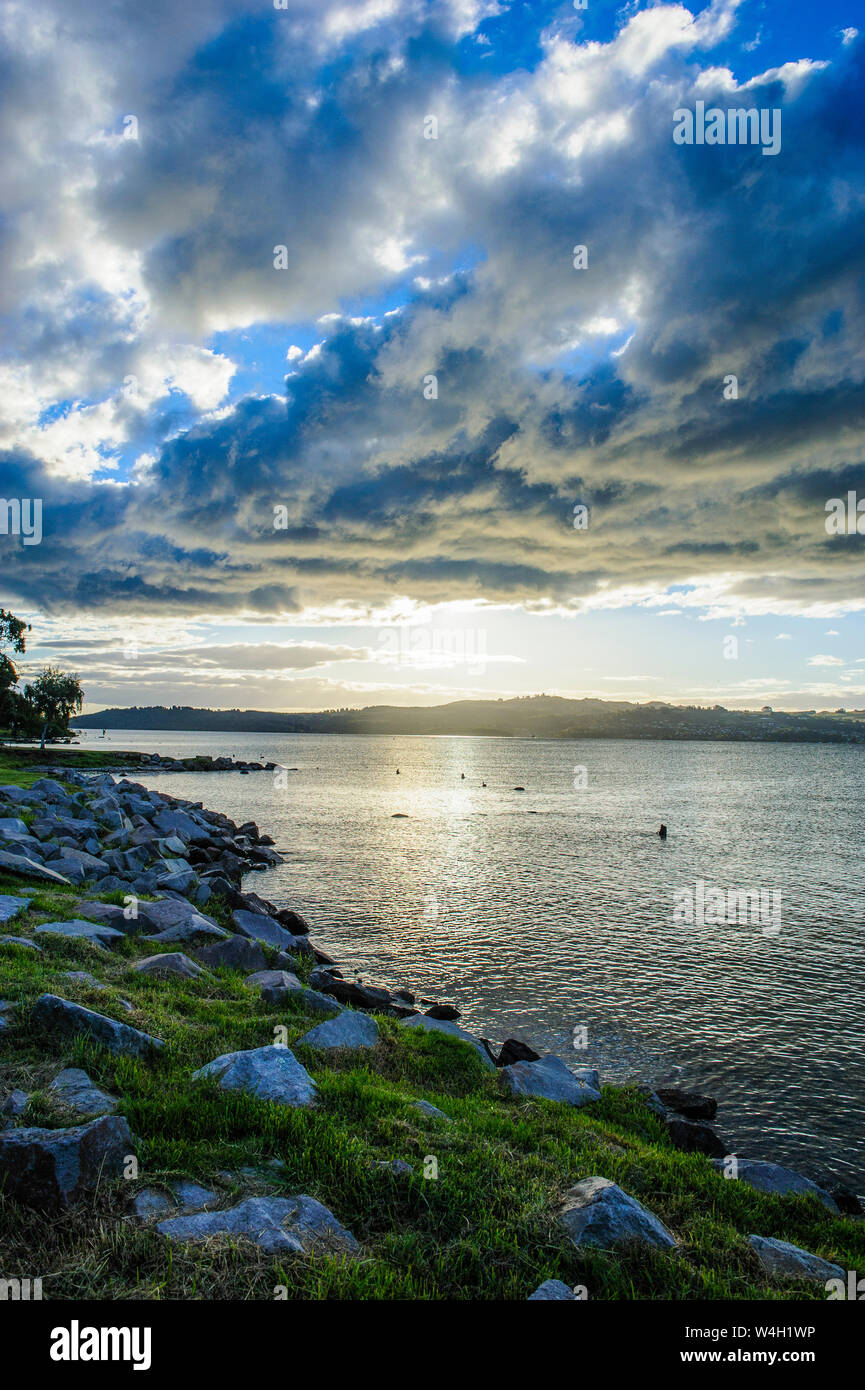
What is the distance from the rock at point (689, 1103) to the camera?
41.1 feet

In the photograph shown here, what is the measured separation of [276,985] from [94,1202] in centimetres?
735

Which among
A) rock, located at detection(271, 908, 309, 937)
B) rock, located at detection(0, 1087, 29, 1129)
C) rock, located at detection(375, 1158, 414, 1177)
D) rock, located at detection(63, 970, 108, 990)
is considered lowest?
rock, located at detection(271, 908, 309, 937)

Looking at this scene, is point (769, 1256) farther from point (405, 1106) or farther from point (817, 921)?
point (817, 921)

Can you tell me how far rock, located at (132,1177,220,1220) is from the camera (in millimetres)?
5680

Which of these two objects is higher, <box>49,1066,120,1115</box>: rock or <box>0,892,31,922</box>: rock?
<box>49,1066,120,1115</box>: rock

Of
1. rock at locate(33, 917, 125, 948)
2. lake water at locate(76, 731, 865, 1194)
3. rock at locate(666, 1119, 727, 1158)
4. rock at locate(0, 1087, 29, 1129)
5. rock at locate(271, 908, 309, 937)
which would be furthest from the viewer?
rock at locate(271, 908, 309, 937)

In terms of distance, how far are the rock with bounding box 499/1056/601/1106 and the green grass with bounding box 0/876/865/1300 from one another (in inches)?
17.5

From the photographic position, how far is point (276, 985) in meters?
12.8

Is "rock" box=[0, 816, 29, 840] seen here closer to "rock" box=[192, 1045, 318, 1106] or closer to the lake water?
the lake water

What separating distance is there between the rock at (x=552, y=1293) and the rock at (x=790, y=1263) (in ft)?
7.85

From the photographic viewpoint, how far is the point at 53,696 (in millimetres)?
105250

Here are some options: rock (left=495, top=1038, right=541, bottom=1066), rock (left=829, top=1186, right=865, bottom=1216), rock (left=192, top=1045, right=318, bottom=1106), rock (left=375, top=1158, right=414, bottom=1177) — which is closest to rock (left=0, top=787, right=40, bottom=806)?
rock (left=495, top=1038, right=541, bottom=1066)

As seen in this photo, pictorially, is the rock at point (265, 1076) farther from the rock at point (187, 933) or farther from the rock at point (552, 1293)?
Answer: the rock at point (187, 933)

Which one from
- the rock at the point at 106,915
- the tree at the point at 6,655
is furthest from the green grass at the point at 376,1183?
the tree at the point at 6,655
